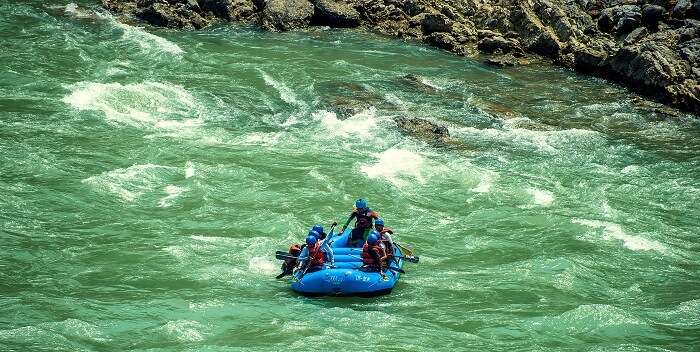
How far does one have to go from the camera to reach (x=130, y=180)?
59.7 feet

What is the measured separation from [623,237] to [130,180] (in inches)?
426

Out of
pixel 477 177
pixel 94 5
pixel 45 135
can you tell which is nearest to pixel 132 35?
pixel 94 5

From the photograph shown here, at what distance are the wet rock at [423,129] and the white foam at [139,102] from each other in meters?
5.68

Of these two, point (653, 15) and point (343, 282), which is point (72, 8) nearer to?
point (653, 15)

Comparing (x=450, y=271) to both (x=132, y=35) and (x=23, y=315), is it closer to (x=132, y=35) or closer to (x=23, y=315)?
(x=23, y=315)

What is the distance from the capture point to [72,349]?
37.8 feet

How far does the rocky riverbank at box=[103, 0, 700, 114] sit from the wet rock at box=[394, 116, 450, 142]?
8.60 metres

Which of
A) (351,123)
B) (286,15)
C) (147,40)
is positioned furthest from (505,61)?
(147,40)

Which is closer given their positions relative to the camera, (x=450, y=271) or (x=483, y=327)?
(x=483, y=327)

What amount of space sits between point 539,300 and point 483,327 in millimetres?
1621

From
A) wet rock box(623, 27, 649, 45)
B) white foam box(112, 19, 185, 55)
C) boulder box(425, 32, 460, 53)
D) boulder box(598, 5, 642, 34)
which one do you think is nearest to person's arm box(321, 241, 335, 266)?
white foam box(112, 19, 185, 55)

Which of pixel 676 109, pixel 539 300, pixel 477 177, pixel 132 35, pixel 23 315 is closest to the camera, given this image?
pixel 23 315

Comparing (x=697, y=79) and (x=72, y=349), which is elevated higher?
(x=697, y=79)

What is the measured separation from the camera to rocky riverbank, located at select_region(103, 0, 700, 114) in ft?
87.7
